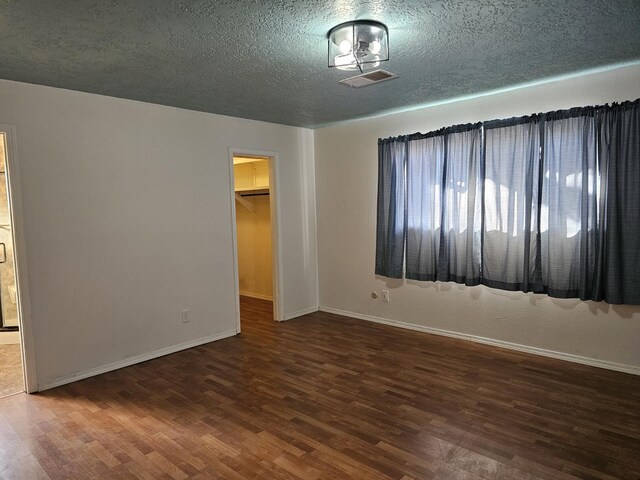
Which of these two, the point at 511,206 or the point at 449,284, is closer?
the point at 511,206

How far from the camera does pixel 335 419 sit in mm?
2768

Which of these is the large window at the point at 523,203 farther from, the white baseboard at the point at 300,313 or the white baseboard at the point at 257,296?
the white baseboard at the point at 257,296

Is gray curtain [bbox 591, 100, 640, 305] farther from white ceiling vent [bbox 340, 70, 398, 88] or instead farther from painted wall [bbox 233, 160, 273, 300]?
painted wall [bbox 233, 160, 273, 300]

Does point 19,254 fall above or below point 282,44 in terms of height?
below

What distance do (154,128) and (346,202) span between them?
2.35 meters

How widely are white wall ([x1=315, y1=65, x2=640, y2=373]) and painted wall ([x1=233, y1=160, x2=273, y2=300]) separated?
1.19 metres

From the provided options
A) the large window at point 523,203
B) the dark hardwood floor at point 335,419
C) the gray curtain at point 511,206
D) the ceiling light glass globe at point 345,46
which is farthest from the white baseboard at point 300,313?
the ceiling light glass globe at point 345,46

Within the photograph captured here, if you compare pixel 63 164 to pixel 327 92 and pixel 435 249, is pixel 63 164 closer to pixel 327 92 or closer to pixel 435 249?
pixel 327 92

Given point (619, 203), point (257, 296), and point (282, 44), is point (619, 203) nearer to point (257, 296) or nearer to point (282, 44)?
point (282, 44)

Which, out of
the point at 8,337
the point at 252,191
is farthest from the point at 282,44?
the point at 8,337

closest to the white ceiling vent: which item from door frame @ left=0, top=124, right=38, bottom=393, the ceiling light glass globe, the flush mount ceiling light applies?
the flush mount ceiling light

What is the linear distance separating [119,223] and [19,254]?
78cm

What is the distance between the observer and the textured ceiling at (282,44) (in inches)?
83.1

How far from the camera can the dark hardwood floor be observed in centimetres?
228
